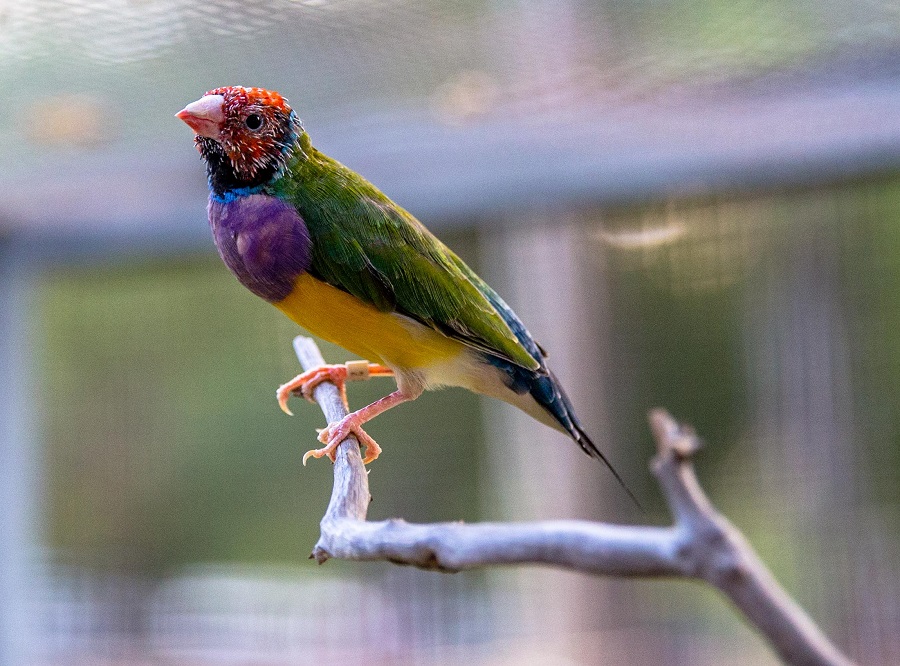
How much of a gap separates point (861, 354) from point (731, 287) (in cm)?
38

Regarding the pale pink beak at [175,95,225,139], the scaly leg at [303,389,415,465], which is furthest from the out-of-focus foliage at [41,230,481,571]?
the pale pink beak at [175,95,225,139]

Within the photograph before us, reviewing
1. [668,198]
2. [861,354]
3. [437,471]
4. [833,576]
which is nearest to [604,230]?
[668,198]

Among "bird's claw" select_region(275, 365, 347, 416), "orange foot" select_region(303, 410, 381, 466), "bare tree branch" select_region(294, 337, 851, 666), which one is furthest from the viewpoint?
"bird's claw" select_region(275, 365, 347, 416)

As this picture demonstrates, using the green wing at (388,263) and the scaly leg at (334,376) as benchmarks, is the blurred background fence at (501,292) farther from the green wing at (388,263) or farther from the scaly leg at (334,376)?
the green wing at (388,263)

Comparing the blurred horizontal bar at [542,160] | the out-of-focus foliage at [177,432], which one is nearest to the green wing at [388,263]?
the blurred horizontal bar at [542,160]

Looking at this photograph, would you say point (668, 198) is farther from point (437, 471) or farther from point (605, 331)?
point (437, 471)

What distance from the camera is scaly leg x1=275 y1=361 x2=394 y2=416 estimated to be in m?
1.54

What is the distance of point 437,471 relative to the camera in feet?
9.80

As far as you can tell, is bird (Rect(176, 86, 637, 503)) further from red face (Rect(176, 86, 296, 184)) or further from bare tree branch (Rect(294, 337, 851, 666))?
bare tree branch (Rect(294, 337, 851, 666))

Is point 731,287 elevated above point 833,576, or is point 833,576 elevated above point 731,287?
point 731,287

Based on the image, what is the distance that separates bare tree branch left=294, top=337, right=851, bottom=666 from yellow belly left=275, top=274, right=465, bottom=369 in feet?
1.81

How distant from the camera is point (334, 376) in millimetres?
1555

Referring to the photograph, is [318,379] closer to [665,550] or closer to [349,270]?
[349,270]

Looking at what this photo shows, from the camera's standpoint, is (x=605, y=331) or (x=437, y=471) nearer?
(x=605, y=331)
